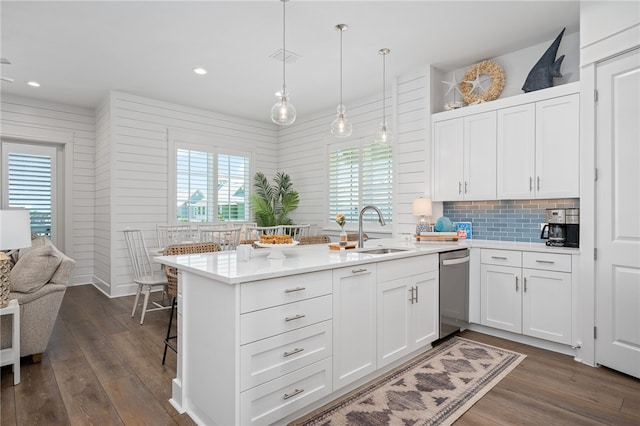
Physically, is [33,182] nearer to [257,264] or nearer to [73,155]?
[73,155]

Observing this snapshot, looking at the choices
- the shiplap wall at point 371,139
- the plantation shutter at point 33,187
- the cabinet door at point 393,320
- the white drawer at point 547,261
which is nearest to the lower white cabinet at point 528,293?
the white drawer at point 547,261

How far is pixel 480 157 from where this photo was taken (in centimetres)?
387

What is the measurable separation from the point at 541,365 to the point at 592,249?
1017mm

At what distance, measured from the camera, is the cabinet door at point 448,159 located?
4051 mm

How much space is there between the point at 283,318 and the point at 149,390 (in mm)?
1266

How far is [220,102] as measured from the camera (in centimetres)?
573

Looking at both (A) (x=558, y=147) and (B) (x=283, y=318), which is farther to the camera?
(A) (x=558, y=147)

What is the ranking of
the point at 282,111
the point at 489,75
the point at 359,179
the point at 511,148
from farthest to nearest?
1. the point at 359,179
2. the point at 489,75
3. the point at 511,148
4. the point at 282,111

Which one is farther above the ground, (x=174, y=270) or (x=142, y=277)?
(x=174, y=270)

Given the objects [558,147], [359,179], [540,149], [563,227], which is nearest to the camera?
[563,227]

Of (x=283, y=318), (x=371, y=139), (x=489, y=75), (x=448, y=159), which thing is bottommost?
(x=283, y=318)

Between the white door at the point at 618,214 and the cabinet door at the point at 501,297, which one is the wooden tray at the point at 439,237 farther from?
the white door at the point at 618,214

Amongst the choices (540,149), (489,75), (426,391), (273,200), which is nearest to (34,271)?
(426,391)

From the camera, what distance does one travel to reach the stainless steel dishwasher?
3191 millimetres
